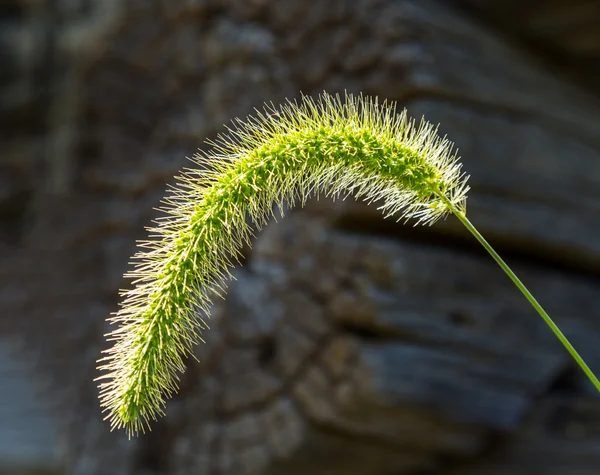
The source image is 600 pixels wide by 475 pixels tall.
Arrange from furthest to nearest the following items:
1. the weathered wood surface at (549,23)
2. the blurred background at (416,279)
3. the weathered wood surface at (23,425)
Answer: the weathered wood surface at (23,425), the weathered wood surface at (549,23), the blurred background at (416,279)

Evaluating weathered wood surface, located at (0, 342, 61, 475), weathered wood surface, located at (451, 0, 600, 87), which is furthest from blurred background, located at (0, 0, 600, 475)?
weathered wood surface, located at (0, 342, 61, 475)

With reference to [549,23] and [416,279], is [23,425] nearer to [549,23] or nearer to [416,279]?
[416,279]

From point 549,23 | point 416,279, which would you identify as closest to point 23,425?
point 416,279

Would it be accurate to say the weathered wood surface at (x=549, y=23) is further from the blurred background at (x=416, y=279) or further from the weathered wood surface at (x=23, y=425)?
the weathered wood surface at (x=23, y=425)

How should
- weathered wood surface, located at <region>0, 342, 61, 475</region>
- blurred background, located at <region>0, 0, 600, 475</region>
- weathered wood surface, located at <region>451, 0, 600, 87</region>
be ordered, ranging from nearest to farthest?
1. blurred background, located at <region>0, 0, 600, 475</region>
2. weathered wood surface, located at <region>451, 0, 600, 87</region>
3. weathered wood surface, located at <region>0, 342, 61, 475</region>

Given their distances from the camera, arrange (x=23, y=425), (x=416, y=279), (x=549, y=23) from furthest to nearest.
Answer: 1. (x=23, y=425)
2. (x=549, y=23)
3. (x=416, y=279)

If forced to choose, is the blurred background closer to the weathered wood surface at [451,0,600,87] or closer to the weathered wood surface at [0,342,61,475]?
the weathered wood surface at [451,0,600,87]

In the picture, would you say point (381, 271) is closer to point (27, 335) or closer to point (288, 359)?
point (288, 359)

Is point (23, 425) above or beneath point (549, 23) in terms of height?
beneath

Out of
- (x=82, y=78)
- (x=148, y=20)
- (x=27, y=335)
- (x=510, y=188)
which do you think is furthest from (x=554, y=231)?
(x=27, y=335)

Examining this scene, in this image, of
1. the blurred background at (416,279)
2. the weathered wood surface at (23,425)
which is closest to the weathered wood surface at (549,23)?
the blurred background at (416,279)

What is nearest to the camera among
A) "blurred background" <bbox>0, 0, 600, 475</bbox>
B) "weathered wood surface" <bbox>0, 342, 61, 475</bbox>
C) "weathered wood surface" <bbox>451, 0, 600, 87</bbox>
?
"blurred background" <bbox>0, 0, 600, 475</bbox>
